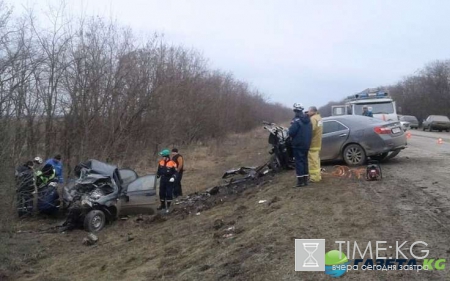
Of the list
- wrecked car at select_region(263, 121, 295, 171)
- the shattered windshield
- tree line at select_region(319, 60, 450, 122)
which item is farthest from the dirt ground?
tree line at select_region(319, 60, 450, 122)

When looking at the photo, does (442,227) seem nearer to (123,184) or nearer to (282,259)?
(282,259)

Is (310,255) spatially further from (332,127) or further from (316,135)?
(332,127)

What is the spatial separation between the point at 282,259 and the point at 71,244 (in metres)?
6.31

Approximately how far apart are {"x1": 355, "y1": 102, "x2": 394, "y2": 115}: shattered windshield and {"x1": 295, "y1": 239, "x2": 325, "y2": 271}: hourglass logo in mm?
15320

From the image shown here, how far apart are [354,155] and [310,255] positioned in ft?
24.6

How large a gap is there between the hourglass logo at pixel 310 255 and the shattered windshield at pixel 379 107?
15.3 meters

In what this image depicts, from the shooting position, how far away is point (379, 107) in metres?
20.4

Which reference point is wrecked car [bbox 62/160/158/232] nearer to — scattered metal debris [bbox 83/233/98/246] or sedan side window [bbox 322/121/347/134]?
scattered metal debris [bbox 83/233/98/246]

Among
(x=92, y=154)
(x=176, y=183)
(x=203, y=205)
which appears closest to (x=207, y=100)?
(x=92, y=154)

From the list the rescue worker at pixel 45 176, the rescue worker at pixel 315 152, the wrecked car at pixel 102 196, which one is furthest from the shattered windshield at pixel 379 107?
the rescue worker at pixel 45 176

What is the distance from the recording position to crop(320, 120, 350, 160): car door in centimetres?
1257

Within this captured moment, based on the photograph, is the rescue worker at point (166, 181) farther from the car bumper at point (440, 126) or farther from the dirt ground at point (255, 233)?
the car bumper at point (440, 126)

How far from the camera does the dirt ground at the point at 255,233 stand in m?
5.78

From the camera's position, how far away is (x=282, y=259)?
5.56 m
